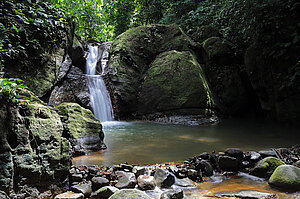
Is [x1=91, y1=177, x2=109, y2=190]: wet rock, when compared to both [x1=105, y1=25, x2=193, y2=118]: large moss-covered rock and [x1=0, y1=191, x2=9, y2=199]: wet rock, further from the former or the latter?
[x1=105, y1=25, x2=193, y2=118]: large moss-covered rock

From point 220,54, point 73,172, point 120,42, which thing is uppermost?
point 120,42

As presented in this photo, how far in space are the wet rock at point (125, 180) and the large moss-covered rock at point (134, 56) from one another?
7076 mm

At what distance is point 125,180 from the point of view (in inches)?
114

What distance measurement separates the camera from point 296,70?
777 centimetres

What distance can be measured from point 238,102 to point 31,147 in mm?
10553

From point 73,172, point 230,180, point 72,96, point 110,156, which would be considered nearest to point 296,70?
point 230,180

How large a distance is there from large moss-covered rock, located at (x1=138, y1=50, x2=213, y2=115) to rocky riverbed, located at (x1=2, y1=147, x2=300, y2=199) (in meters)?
5.83

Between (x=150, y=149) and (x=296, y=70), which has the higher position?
(x=296, y=70)

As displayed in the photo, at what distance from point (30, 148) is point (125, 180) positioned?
1.30m

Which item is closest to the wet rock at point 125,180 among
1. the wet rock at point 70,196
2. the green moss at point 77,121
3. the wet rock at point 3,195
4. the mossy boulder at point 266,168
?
the wet rock at point 70,196

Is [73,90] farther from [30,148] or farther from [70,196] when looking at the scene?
[70,196]

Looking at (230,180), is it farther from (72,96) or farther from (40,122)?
(72,96)

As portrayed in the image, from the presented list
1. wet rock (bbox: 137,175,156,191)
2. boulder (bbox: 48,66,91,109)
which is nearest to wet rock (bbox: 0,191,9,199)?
wet rock (bbox: 137,175,156,191)

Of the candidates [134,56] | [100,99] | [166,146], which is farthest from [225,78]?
[166,146]
